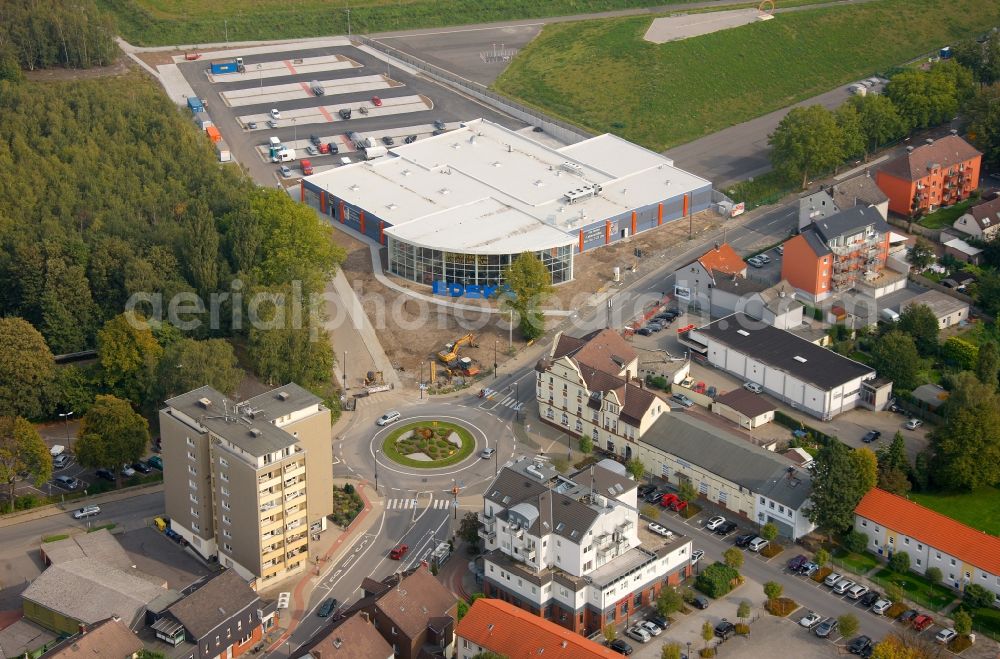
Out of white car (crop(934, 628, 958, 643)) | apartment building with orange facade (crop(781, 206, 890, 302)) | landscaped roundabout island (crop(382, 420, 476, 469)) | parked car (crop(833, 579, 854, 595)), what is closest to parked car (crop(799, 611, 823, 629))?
parked car (crop(833, 579, 854, 595))

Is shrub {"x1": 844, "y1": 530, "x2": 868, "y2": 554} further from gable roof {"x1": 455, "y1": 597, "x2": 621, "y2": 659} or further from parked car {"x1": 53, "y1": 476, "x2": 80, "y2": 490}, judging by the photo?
parked car {"x1": 53, "y1": 476, "x2": 80, "y2": 490}

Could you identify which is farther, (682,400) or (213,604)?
(682,400)

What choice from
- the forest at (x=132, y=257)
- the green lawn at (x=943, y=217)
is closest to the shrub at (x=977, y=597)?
the forest at (x=132, y=257)

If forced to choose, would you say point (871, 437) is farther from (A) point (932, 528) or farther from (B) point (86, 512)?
(B) point (86, 512)

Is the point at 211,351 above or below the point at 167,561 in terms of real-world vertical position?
above

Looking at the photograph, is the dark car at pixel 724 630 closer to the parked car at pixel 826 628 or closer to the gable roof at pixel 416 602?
the parked car at pixel 826 628

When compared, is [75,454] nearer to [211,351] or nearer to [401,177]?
[211,351]

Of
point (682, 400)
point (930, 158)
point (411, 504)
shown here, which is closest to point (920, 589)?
point (682, 400)

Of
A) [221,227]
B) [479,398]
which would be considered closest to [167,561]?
[479,398]
